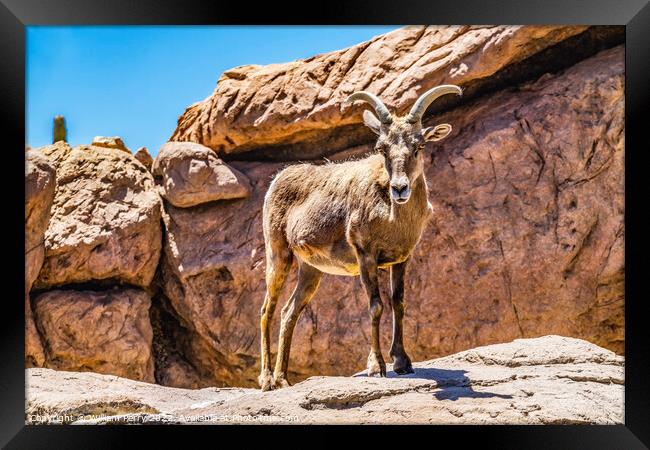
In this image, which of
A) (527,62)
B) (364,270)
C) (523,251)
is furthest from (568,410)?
(527,62)

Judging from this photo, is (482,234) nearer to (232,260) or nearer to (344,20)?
(232,260)

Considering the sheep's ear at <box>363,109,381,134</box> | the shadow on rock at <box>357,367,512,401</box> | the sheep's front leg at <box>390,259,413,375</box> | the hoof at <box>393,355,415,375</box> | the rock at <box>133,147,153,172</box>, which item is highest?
the rock at <box>133,147,153,172</box>

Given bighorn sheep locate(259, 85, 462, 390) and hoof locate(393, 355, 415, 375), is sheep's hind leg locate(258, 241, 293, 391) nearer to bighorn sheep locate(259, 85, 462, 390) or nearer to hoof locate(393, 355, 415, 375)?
bighorn sheep locate(259, 85, 462, 390)

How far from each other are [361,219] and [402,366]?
156 cm

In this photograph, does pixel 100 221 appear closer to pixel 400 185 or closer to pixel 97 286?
pixel 97 286

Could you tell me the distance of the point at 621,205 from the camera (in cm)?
1200

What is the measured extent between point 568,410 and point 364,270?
240cm

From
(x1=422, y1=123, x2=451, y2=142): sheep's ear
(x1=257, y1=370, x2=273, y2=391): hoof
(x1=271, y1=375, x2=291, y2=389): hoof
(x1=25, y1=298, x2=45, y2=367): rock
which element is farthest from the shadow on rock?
(x1=25, y1=298, x2=45, y2=367): rock

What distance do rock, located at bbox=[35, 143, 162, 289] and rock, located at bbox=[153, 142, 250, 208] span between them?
0.55 m

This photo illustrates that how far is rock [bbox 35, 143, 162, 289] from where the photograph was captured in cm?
1386

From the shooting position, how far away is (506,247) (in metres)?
12.4

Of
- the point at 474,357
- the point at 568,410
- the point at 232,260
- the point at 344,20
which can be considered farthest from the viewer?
the point at 232,260

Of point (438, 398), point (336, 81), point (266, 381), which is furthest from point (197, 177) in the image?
point (438, 398)

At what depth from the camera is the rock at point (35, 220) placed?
1256cm
